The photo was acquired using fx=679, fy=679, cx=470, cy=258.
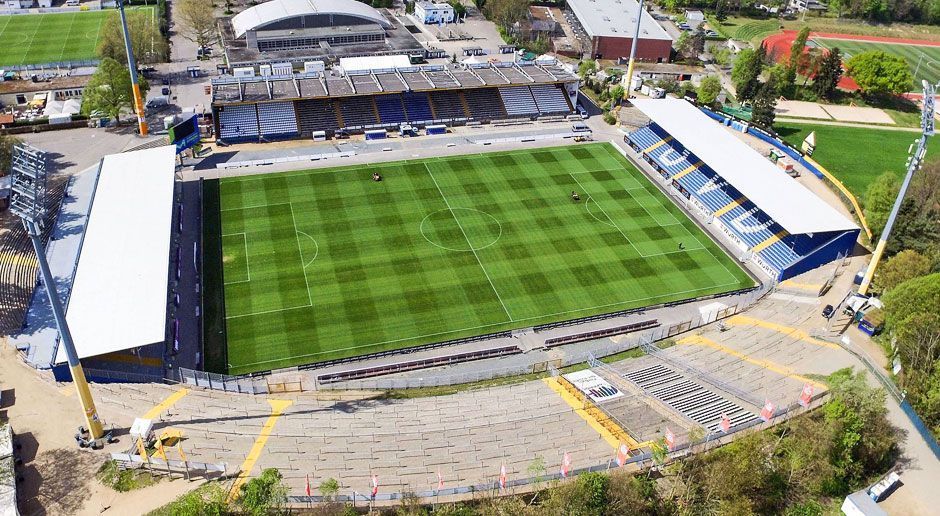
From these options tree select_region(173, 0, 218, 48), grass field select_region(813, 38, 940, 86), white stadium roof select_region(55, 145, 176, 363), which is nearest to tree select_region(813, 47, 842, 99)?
grass field select_region(813, 38, 940, 86)

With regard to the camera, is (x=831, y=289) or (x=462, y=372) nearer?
(x=462, y=372)

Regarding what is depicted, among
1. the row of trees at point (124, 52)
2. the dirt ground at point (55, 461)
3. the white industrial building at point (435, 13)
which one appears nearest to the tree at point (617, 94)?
the white industrial building at point (435, 13)

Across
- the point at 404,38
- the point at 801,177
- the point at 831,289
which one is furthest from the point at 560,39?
the point at 831,289

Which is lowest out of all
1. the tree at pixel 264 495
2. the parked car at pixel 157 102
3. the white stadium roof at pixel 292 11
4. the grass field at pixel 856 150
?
the grass field at pixel 856 150

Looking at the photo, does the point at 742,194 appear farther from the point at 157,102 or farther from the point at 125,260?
the point at 157,102

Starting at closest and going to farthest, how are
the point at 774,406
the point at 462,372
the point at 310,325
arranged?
the point at 774,406 < the point at 462,372 < the point at 310,325

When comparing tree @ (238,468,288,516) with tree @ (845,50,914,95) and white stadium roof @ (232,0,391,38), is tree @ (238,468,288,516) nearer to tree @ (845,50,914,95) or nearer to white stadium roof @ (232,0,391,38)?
white stadium roof @ (232,0,391,38)

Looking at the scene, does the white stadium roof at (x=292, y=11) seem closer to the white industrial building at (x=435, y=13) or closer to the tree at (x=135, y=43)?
the tree at (x=135, y=43)

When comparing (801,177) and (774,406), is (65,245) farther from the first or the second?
(801,177)
